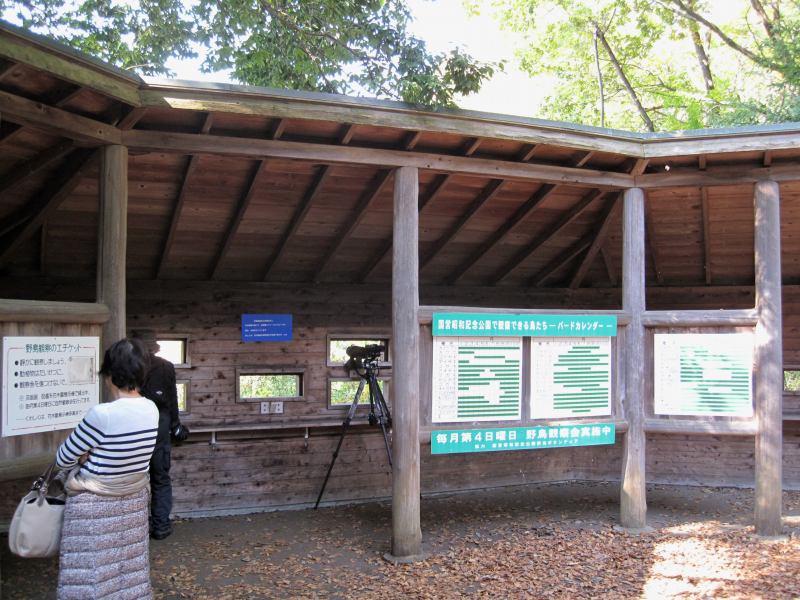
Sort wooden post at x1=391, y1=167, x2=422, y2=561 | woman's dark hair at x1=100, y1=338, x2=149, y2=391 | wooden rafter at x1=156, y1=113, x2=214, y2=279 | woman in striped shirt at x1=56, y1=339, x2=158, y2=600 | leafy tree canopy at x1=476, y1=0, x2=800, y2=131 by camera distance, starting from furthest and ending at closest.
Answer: leafy tree canopy at x1=476, y1=0, x2=800, y2=131, wooden post at x1=391, y1=167, x2=422, y2=561, wooden rafter at x1=156, y1=113, x2=214, y2=279, woman's dark hair at x1=100, y1=338, x2=149, y2=391, woman in striped shirt at x1=56, y1=339, x2=158, y2=600

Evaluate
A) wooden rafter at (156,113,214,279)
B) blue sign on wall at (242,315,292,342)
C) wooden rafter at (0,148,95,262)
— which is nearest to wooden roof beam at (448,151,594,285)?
blue sign on wall at (242,315,292,342)

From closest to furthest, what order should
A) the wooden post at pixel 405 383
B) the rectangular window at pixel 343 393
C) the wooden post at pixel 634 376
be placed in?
1. the wooden post at pixel 405 383
2. the wooden post at pixel 634 376
3. the rectangular window at pixel 343 393

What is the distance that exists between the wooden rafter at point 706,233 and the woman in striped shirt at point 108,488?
6.71 m

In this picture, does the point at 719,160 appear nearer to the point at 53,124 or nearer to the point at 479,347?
the point at 479,347

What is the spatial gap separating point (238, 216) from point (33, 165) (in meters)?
1.89

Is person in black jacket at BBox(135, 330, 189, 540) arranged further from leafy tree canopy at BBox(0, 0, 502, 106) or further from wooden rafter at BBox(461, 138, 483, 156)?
leafy tree canopy at BBox(0, 0, 502, 106)

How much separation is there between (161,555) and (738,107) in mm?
10389

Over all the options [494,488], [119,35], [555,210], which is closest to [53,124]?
[555,210]

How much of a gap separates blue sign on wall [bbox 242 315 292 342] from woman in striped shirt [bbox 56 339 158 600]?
4896mm

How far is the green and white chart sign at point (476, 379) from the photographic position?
622 centimetres

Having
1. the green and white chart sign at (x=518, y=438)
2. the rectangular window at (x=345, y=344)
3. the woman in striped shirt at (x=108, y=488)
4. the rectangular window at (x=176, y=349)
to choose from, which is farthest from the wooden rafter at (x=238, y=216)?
the woman in striped shirt at (x=108, y=488)

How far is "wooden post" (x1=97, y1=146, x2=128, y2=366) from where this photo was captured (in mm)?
5125

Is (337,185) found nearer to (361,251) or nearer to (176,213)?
(361,251)

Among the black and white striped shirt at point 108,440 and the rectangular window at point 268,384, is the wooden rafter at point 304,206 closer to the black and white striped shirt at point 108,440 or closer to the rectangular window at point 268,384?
the rectangular window at point 268,384
